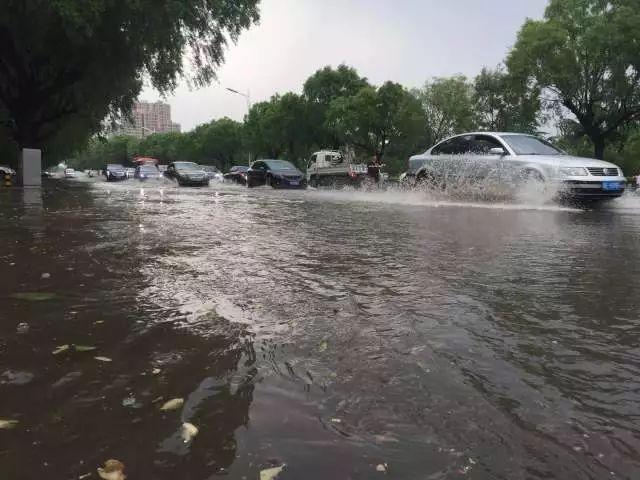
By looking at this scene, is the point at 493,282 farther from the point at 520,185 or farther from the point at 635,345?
the point at 520,185

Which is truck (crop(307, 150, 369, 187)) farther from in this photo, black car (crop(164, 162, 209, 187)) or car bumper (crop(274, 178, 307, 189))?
black car (crop(164, 162, 209, 187))

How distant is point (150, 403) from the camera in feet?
7.36

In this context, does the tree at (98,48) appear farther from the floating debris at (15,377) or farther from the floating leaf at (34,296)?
the floating debris at (15,377)

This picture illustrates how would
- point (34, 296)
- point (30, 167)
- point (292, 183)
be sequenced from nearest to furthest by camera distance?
1. point (34, 296)
2. point (30, 167)
3. point (292, 183)

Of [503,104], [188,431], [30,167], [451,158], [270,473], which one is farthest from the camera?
[503,104]

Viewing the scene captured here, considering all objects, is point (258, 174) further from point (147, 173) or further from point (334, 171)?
point (147, 173)

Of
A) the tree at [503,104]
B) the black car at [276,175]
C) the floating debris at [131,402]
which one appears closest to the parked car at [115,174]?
the black car at [276,175]

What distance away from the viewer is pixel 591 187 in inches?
415

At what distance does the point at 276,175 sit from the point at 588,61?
1621cm

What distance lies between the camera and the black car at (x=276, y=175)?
84.0 ft

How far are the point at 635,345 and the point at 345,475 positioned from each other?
76.2 inches

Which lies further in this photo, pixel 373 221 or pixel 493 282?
pixel 373 221

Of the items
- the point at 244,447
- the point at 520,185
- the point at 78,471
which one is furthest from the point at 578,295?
the point at 520,185

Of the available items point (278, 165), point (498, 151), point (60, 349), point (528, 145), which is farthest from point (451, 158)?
point (278, 165)
